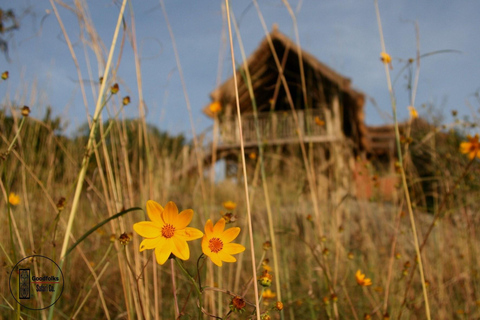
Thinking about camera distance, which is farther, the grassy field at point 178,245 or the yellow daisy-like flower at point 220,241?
the grassy field at point 178,245

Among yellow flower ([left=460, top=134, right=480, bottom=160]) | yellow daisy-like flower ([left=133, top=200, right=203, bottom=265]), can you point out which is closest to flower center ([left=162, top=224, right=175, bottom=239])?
yellow daisy-like flower ([left=133, top=200, right=203, bottom=265])

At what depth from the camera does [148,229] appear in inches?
14.7

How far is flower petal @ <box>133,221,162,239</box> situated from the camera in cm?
37

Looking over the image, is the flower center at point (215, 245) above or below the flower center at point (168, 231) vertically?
below

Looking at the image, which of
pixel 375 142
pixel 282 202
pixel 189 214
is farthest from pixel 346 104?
pixel 189 214

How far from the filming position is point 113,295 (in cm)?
133

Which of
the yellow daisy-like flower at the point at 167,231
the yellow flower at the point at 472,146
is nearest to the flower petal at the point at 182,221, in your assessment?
the yellow daisy-like flower at the point at 167,231

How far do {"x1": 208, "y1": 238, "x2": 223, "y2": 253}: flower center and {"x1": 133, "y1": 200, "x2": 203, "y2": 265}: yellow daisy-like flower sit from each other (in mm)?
26

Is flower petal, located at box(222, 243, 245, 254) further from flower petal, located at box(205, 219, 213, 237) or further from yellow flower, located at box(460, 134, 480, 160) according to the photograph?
yellow flower, located at box(460, 134, 480, 160)

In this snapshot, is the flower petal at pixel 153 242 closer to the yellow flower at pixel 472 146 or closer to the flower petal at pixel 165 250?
the flower petal at pixel 165 250

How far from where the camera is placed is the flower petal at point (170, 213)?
38 centimetres

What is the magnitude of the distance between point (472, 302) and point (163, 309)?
1053mm

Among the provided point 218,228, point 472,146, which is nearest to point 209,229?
point 218,228

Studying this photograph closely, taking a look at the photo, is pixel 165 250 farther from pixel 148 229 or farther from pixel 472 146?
pixel 472 146
